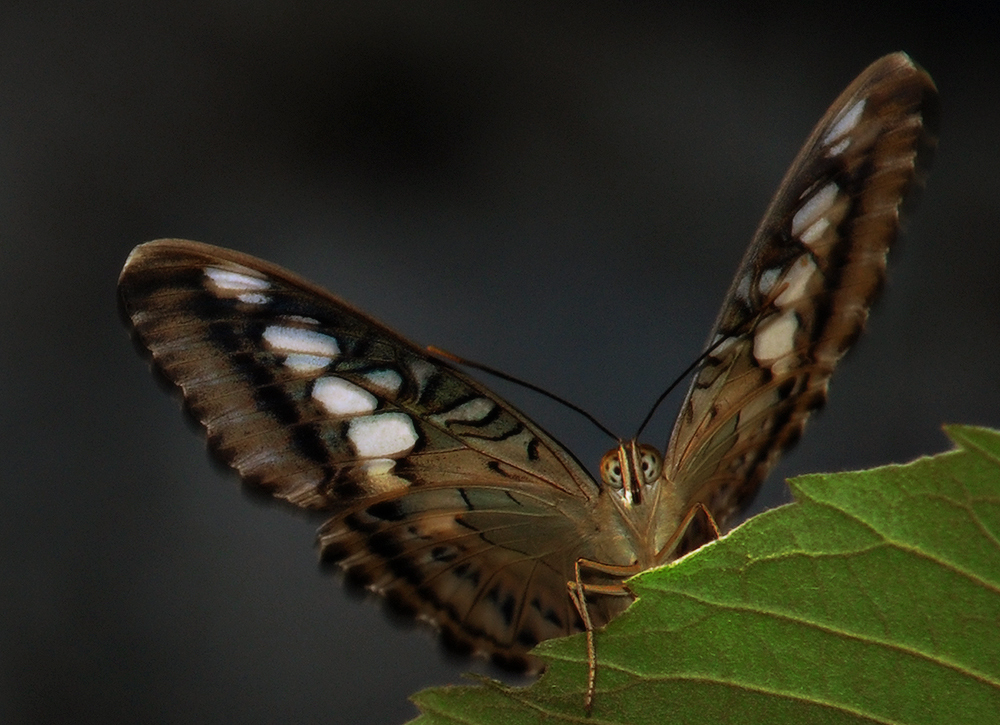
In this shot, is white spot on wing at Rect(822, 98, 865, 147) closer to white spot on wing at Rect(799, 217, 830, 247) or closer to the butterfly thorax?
white spot on wing at Rect(799, 217, 830, 247)

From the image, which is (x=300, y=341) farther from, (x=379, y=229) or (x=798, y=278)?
(x=379, y=229)

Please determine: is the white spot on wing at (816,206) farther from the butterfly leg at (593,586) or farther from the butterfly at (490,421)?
the butterfly leg at (593,586)

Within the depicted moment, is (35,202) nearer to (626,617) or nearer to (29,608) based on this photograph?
(29,608)

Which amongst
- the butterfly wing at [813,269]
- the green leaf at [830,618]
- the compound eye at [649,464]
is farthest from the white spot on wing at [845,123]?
the green leaf at [830,618]

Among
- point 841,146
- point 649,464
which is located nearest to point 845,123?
point 841,146

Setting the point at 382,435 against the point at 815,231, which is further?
the point at 382,435
